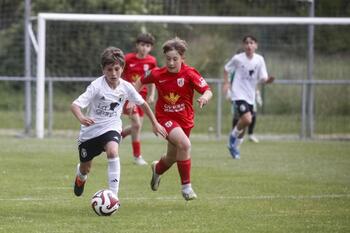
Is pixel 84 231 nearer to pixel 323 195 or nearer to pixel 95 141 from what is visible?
pixel 95 141

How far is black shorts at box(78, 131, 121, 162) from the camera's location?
918cm

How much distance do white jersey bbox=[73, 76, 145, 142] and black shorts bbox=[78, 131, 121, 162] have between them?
0.15ft

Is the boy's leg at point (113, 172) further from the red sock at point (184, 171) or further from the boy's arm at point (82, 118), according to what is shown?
the red sock at point (184, 171)

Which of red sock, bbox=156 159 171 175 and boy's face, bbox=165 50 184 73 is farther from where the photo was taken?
red sock, bbox=156 159 171 175

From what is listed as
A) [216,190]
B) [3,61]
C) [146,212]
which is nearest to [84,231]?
[146,212]

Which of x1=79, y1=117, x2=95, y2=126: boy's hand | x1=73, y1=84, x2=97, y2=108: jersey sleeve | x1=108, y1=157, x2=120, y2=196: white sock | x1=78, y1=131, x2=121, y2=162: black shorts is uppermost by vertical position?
x1=73, y1=84, x2=97, y2=108: jersey sleeve

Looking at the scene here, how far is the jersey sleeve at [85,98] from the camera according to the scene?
901 cm

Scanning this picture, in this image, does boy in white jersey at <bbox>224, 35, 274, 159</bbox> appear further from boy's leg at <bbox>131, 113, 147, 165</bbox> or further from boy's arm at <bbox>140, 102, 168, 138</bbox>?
boy's arm at <bbox>140, 102, 168, 138</bbox>

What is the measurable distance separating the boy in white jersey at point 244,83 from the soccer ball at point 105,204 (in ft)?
22.7

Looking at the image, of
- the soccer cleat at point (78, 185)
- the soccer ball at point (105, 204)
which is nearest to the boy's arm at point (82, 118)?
the soccer ball at point (105, 204)

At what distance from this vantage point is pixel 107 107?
30.3 feet

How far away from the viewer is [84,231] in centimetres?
771

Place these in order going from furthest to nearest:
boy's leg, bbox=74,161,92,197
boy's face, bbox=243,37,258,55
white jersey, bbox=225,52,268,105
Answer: white jersey, bbox=225,52,268,105, boy's face, bbox=243,37,258,55, boy's leg, bbox=74,161,92,197

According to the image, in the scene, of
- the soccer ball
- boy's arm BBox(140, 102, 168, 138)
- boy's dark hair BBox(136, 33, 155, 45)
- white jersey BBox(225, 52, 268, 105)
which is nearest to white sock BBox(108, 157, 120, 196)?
the soccer ball
